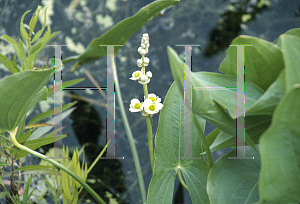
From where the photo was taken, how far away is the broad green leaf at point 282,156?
0.22 meters

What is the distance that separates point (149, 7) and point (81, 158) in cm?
48

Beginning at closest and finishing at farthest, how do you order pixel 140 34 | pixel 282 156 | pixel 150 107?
pixel 282 156 → pixel 150 107 → pixel 140 34

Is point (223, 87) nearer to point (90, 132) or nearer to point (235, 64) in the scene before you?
point (235, 64)

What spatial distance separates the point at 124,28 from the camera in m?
0.51

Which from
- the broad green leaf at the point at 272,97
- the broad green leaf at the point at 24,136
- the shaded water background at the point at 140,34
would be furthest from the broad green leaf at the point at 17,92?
the shaded water background at the point at 140,34

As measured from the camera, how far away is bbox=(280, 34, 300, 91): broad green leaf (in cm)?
23

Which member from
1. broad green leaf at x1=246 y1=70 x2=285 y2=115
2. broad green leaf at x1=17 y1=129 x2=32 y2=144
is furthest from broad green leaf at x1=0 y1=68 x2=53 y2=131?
broad green leaf at x1=246 y1=70 x2=285 y2=115

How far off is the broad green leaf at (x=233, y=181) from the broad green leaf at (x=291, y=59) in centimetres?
15

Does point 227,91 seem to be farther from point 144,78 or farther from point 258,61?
point 144,78

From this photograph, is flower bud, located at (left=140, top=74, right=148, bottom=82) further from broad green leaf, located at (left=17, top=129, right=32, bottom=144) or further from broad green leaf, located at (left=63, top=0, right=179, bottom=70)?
broad green leaf, located at (left=17, top=129, right=32, bottom=144)

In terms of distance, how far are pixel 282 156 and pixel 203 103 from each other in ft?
0.31

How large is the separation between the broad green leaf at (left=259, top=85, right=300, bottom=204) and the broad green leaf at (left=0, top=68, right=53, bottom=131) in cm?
26

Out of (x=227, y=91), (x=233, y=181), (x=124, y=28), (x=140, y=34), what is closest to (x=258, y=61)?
(x=227, y=91)

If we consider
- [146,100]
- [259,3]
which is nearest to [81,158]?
[146,100]
